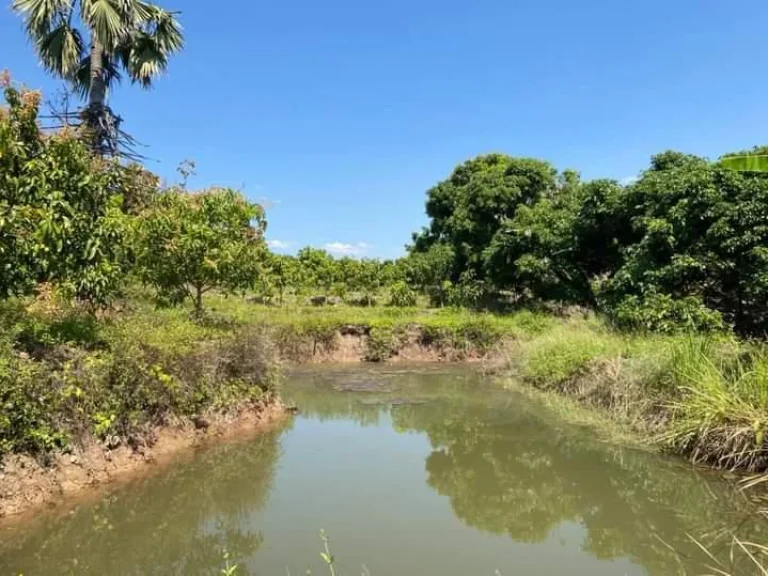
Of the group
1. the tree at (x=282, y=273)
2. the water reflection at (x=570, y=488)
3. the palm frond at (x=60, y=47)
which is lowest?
the water reflection at (x=570, y=488)

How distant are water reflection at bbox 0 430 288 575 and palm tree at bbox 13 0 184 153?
871 cm

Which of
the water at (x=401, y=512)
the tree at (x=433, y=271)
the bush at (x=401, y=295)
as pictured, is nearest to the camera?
the water at (x=401, y=512)

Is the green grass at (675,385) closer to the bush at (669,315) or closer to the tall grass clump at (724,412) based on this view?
the tall grass clump at (724,412)

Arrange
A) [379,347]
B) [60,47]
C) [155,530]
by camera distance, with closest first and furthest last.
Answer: [155,530]
[60,47]
[379,347]

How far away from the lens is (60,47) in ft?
46.4

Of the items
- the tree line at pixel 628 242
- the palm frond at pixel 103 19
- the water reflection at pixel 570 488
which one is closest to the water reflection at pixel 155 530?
the water reflection at pixel 570 488

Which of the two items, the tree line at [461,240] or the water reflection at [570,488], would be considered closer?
the water reflection at [570,488]

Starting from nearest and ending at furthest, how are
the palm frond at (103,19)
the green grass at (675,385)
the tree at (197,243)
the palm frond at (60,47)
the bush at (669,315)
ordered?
the green grass at (675,385)
the tree at (197,243)
the bush at (669,315)
the palm frond at (103,19)
the palm frond at (60,47)

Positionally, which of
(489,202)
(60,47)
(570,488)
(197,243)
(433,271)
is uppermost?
(60,47)

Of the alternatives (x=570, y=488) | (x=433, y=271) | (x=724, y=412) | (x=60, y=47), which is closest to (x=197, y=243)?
(x=570, y=488)

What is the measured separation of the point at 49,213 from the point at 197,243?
11.7 ft

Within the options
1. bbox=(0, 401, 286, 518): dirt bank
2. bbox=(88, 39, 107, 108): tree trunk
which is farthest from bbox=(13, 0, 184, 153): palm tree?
bbox=(0, 401, 286, 518): dirt bank

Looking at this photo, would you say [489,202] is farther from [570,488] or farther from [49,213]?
[49,213]

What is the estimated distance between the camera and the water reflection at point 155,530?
5.23 meters
